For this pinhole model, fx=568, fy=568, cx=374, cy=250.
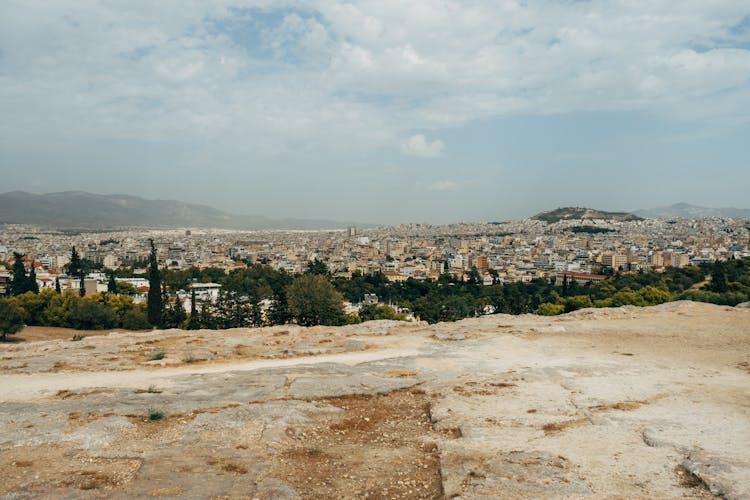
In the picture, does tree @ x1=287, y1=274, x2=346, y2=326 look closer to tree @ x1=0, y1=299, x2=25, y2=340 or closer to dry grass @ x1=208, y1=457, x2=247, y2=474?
tree @ x1=0, y1=299, x2=25, y2=340

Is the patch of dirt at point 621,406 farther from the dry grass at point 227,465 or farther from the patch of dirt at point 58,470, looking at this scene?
the patch of dirt at point 58,470

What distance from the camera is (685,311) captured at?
17453 millimetres

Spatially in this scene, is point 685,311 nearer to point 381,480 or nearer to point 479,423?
point 479,423

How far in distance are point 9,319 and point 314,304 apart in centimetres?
1764

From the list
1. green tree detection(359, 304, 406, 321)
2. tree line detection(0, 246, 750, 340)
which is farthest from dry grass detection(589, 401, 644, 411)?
green tree detection(359, 304, 406, 321)

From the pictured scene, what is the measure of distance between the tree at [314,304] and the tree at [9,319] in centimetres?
1623

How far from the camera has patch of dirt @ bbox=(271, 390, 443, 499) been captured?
20.0 ft

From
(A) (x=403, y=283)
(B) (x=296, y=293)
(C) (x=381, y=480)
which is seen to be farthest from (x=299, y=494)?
(A) (x=403, y=283)

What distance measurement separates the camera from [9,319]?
3089 cm

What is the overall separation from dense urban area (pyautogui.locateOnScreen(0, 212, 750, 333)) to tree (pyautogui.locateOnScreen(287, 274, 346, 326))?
51 millimetres

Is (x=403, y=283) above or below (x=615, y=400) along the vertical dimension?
below

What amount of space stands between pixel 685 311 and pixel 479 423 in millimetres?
12563

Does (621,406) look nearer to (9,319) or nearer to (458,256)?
(9,319)

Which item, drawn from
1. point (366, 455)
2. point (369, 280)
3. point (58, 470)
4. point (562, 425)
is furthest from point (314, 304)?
point (369, 280)
